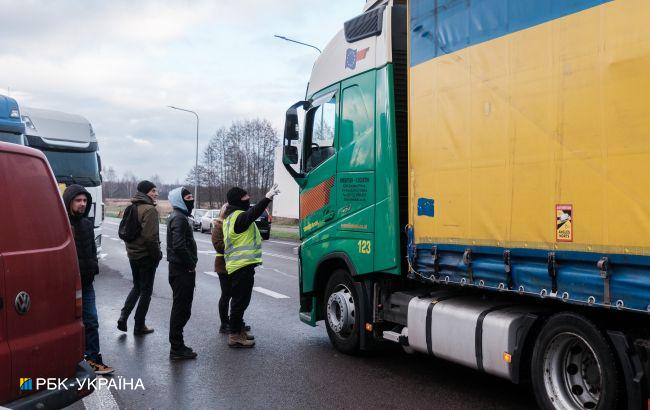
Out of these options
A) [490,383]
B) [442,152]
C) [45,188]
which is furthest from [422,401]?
[45,188]

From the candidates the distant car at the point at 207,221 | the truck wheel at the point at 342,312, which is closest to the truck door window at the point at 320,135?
the truck wheel at the point at 342,312

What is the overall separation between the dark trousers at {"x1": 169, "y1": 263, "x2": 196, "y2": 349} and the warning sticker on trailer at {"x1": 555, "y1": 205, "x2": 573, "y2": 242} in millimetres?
3909

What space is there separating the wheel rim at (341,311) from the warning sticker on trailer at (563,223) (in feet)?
9.21

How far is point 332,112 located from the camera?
6.59 metres

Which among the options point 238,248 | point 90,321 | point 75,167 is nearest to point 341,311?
point 238,248

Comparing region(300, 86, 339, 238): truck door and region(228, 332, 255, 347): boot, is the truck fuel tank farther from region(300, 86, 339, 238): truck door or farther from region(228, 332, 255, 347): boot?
region(228, 332, 255, 347): boot

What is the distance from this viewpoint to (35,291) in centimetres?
349

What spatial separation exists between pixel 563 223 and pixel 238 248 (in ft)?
12.9

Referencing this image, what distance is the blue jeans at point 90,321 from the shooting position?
5.51 m

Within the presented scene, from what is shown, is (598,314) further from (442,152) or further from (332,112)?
(332,112)

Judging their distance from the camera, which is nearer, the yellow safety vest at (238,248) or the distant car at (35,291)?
the distant car at (35,291)

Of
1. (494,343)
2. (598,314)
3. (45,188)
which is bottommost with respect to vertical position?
(494,343)

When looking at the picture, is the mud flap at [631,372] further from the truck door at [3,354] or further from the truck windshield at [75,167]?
the truck windshield at [75,167]

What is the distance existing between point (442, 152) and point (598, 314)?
1.77m
